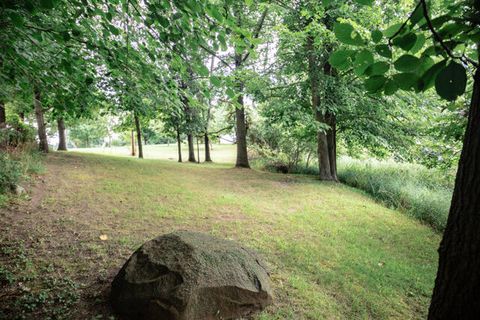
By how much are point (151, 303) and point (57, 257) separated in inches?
73.1

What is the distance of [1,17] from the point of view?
92.3 inches

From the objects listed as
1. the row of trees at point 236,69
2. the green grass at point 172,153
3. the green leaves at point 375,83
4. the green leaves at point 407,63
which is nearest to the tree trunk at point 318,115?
the row of trees at point 236,69

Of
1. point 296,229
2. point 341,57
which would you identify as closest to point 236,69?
point 296,229

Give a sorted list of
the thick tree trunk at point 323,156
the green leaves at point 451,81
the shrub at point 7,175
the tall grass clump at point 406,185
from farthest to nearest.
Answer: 1. the thick tree trunk at point 323,156
2. the tall grass clump at point 406,185
3. the shrub at point 7,175
4. the green leaves at point 451,81

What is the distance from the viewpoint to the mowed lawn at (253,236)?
125 inches

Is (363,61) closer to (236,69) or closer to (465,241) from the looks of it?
(465,241)

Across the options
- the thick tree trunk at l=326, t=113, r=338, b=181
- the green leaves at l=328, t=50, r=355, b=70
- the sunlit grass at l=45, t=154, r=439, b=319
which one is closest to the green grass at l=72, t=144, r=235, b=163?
the thick tree trunk at l=326, t=113, r=338, b=181

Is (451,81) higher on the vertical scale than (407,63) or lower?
lower

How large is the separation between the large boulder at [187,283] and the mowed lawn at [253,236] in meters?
0.26

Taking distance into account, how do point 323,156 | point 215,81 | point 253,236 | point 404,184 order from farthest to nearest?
1. point 323,156
2. point 404,184
3. point 253,236
4. point 215,81

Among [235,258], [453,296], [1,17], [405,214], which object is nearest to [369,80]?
[453,296]

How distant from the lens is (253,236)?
190 inches

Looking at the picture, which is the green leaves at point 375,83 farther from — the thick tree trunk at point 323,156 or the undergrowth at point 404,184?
the thick tree trunk at point 323,156

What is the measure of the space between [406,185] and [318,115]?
3.90 meters
